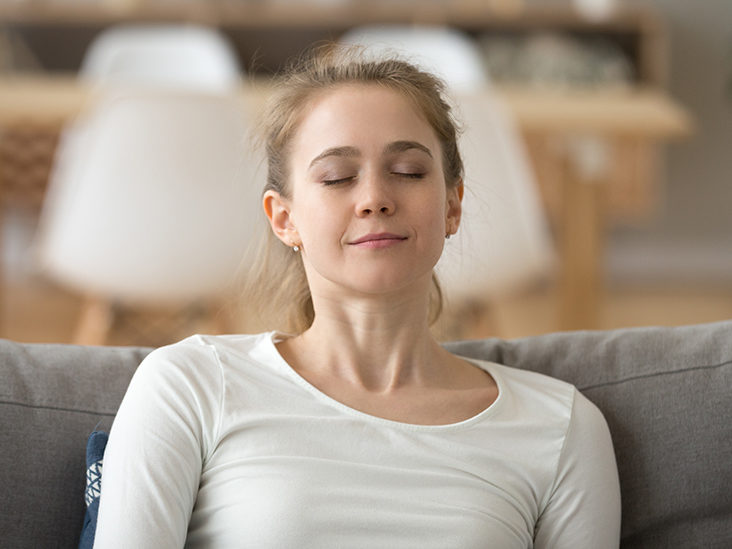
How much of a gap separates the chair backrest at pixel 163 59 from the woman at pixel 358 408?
279cm

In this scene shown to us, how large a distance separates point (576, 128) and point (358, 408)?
1.86 meters

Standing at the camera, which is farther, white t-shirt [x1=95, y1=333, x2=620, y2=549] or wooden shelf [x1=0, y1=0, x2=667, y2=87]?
wooden shelf [x1=0, y1=0, x2=667, y2=87]

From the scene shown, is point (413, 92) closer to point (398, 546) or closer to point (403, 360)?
point (403, 360)

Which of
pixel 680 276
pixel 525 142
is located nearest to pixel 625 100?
pixel 525 142

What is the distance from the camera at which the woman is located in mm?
1082

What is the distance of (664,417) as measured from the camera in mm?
1275

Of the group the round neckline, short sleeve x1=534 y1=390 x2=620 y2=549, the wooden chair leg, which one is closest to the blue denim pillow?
the round neckline

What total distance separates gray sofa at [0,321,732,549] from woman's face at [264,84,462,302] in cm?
27

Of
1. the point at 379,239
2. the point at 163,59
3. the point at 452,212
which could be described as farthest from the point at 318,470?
the point at 163,59

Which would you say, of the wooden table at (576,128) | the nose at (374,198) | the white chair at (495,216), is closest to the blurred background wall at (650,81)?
the wooden table at (576,128)

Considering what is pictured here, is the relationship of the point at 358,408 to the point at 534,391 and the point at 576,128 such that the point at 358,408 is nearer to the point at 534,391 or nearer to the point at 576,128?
the point at 534,391

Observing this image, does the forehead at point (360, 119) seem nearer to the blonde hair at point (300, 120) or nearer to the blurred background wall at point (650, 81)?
the blonde hair at point (300, 120)

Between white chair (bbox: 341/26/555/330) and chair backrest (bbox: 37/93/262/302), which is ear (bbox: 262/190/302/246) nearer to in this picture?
white chair (bbox: 341/26/555/330)

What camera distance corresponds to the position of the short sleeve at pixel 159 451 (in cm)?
106
